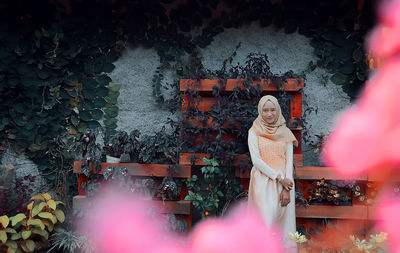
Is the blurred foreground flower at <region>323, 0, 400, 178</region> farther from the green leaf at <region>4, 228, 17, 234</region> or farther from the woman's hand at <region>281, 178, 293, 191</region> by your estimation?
the green leaf at <region>4, 228, 17, 234</region>

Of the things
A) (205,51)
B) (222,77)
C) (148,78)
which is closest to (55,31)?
(148,78)

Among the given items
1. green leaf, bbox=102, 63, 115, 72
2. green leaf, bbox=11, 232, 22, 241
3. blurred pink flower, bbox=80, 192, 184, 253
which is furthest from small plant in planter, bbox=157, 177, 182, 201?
blurred pink flower, bbox=80, 192, 184, 253

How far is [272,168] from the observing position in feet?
9.71

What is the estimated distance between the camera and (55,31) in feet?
12.9

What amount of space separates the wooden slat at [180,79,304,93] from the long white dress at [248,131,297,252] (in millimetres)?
597

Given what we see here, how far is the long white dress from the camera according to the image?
2.85 m

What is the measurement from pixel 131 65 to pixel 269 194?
2264 mm

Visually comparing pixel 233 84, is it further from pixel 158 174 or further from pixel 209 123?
pixel 158 174

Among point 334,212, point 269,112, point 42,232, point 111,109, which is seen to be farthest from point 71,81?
point 334,212

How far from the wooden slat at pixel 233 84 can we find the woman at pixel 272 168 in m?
0.46

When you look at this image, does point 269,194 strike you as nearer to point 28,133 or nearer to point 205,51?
point 205,51

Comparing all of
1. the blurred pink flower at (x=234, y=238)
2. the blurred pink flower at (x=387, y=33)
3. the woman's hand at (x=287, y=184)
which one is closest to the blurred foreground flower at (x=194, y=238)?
the blurred pink flower at (x=234, y=238)

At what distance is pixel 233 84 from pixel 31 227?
2.35 metres

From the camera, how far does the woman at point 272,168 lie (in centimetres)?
285
